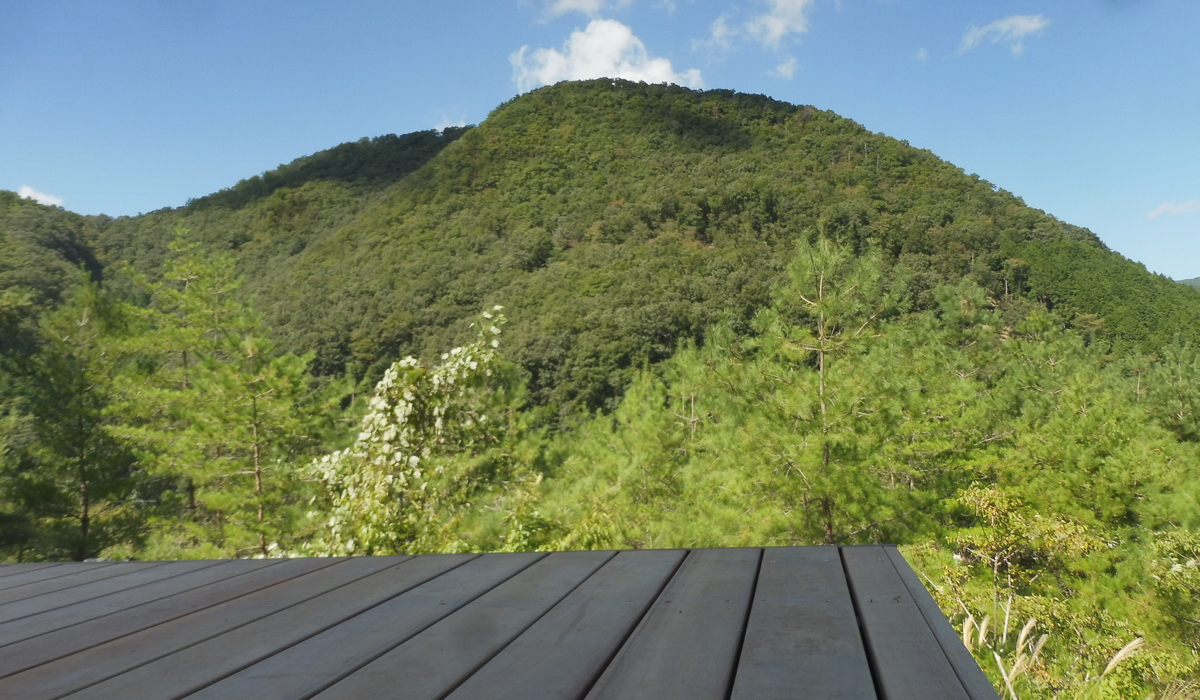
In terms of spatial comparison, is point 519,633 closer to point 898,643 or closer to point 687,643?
point 687,643

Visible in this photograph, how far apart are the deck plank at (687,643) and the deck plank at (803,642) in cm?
2

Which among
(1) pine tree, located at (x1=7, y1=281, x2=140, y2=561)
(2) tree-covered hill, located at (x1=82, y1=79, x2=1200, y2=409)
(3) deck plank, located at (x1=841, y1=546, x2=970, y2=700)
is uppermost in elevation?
(2) tree-covered hill, located at (x1=82, y1=79, x2=1200, y2=409)

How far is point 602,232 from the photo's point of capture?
107 ft

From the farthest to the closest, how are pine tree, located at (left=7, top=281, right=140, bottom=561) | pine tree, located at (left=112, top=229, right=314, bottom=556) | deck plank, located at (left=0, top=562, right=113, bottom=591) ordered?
pine tree, located at (left=7, top=281, right=140, bottom=561) < pine tree, located at (left=112, top=229, right=314, bottom=556) < deck plank, located at (left=0, top=562, right=113, bottom=591)

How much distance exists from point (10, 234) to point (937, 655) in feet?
98.1

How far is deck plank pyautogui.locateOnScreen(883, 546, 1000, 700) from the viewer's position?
0.56m

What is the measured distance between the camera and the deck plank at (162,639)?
78cm

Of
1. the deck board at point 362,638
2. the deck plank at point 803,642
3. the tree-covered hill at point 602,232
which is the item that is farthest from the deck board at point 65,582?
the tree-covered hill at point 602,232

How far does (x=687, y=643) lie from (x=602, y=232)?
106 feet

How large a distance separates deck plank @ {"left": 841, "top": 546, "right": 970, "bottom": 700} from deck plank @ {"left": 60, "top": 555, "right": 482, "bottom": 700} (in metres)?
0.59

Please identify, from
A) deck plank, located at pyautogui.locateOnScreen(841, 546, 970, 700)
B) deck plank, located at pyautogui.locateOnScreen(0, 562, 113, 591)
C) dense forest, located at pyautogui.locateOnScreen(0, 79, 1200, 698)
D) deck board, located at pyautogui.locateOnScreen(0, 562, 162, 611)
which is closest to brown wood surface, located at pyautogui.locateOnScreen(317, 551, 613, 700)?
deck plank, located at pyautogui.locateOnScreen(841, 546, 970, 700)

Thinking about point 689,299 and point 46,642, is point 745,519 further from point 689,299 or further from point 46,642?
point 689,299

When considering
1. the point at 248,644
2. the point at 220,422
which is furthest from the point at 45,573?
the point at 220,422

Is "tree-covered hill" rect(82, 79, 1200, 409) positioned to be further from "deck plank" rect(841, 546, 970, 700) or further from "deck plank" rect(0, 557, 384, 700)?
"deck plank" rect(841, 546, 970, 700)
